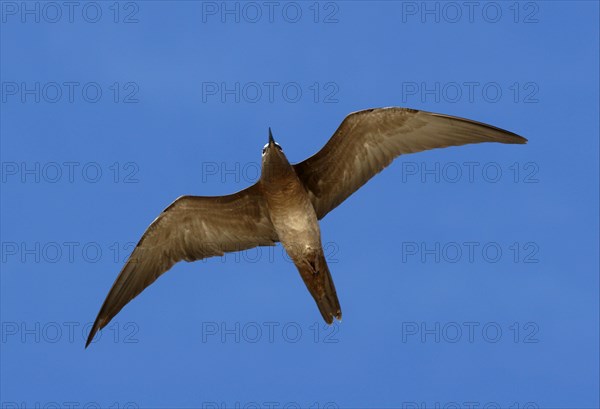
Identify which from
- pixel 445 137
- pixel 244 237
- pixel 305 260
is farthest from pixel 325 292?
pixel 445 137

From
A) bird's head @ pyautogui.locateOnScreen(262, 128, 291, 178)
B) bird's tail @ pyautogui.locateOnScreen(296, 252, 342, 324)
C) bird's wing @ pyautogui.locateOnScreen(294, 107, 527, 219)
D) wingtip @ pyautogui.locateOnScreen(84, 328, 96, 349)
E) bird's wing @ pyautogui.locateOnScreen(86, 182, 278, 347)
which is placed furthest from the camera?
wingtip @ pyautogui.locateOnScreen(84, 328, 96, 349)

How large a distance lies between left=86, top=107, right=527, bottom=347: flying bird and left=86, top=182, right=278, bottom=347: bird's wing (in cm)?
2

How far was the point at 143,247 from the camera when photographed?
2175 centimetres

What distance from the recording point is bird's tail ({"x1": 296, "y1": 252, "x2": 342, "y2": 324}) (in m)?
20.4

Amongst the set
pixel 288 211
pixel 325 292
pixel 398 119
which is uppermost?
pixel 398 119

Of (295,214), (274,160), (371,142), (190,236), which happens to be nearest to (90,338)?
(190,236)

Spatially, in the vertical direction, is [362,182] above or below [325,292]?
above

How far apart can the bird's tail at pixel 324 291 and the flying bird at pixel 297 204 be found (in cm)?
2

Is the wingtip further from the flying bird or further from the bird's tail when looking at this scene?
the bird's tail

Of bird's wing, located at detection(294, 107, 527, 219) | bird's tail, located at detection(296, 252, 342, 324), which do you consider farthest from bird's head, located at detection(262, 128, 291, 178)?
bird's tail, located at detection(296, 252, 342, 324)

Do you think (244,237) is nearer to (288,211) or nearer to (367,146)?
(288,211)

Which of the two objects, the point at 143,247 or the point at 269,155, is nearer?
the point at 269,155

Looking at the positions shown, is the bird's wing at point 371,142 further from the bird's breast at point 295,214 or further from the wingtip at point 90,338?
the wingtip at point 90,338

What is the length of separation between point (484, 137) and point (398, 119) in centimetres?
155
